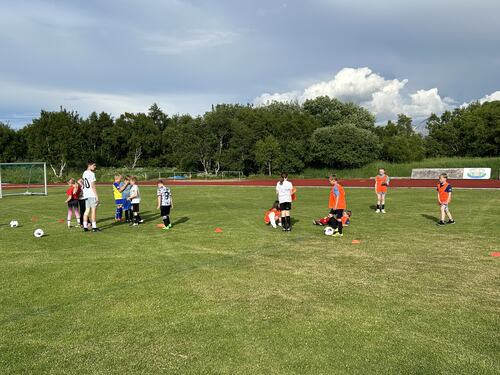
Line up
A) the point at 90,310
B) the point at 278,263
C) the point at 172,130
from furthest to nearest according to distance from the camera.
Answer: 1. the point at 172,130
2. the point at 278,263
3. the point at 90,310

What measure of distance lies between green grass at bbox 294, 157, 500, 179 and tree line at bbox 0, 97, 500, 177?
5.46 ft

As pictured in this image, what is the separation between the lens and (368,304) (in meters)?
5.63

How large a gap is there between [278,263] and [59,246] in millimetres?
5880

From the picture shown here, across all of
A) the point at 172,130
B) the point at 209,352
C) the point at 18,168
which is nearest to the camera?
the point at 209,352

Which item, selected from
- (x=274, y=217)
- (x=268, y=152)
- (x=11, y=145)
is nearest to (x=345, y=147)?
(x=268, y=152)

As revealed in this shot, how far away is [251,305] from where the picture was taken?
18.5 feet

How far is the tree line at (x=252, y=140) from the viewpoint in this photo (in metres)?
59.2

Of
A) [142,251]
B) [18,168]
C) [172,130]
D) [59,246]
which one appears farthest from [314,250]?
[172,130]

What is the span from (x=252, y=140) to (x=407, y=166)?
24.9 m

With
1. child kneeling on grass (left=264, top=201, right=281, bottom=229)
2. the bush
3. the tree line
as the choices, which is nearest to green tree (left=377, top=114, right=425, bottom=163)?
the tree line

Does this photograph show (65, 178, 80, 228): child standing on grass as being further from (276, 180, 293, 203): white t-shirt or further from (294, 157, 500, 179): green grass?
(294, 157, 500, 179): green grass

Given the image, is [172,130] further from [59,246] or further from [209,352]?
[209,352]

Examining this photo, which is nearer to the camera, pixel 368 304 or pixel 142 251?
pixel 368 304

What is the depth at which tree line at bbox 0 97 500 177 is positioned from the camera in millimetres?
59250
